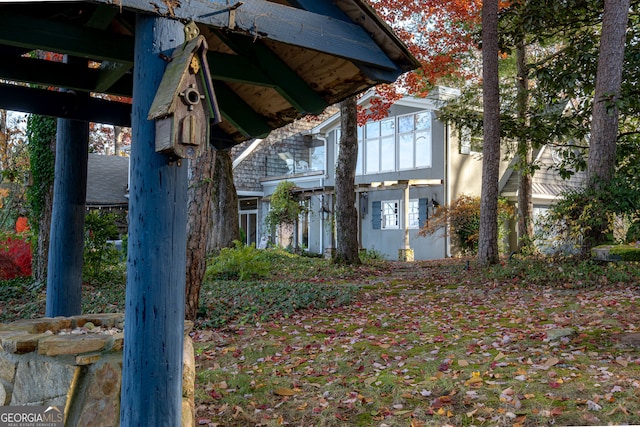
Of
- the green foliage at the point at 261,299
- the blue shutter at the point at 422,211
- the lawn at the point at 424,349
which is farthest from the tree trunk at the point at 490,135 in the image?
the blue shutter at the point at 422,211

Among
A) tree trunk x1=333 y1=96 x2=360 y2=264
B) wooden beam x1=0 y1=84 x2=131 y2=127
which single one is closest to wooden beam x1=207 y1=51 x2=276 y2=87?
wooden beam x1=0 y1=84 x2=131 y2=127

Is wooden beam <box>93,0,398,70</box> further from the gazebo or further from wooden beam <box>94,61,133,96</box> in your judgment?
wooden beam <box>94,61,133,96</box>

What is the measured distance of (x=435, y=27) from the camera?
20.5 metres

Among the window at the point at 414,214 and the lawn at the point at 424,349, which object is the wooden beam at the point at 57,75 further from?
the window at the point at 414,214

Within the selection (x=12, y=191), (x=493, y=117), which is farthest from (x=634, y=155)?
(x=12, y=191)

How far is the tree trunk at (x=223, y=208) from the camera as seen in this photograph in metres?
17.6

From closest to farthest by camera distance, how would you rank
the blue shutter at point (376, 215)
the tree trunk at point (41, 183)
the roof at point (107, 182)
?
the tree trunk at point (41, 183), the blue shutter at point (376, 215), the roof at point (107, 182)

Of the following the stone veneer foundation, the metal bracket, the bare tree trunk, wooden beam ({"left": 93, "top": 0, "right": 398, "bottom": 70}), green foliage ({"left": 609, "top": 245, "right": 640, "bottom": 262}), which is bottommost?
the stone veneer foundation

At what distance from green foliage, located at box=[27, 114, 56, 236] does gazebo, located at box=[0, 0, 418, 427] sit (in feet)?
23.2

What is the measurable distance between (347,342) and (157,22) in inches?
188

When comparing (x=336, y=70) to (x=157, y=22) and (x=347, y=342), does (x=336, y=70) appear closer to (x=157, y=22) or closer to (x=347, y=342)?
(x=157, y=22)

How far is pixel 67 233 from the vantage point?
496cm

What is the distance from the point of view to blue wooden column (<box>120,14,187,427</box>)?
2869 mm

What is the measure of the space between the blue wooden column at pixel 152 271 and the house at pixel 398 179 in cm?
1654
